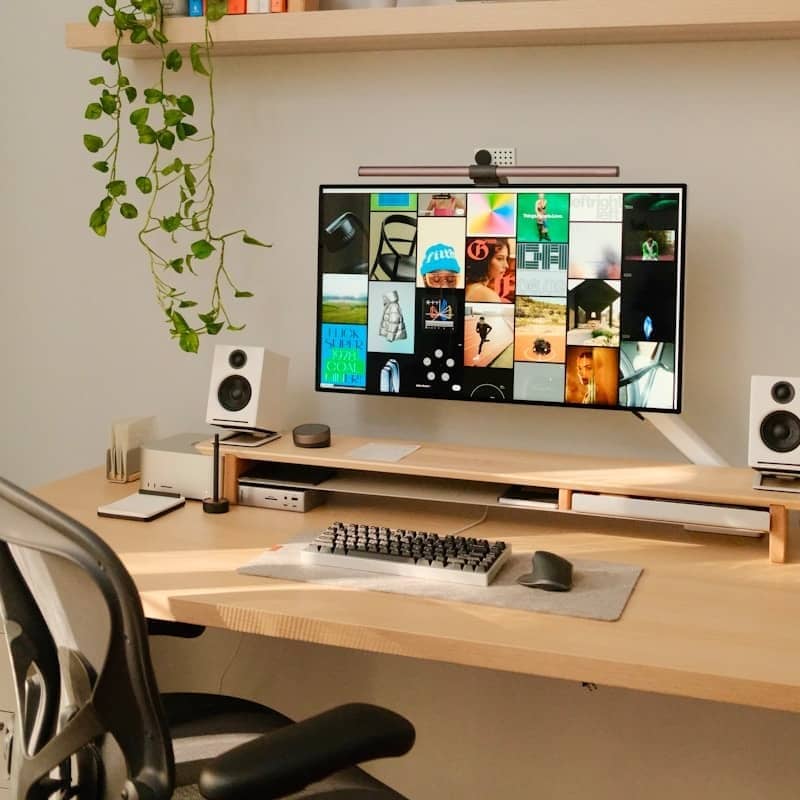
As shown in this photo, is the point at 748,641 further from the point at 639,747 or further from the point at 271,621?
the point at 639,747

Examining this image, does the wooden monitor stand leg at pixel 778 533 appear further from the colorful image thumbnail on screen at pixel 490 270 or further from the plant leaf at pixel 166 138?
the plant leaf at pixel 166 138

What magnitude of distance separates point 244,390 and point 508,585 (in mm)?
776

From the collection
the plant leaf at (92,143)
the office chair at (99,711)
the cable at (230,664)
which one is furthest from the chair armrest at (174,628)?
the plant leaf at (92,143)

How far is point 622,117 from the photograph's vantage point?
87.3 inches

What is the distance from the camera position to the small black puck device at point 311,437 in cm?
217

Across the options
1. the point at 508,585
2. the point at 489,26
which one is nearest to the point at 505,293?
the point at 489,26

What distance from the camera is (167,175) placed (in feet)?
8.16

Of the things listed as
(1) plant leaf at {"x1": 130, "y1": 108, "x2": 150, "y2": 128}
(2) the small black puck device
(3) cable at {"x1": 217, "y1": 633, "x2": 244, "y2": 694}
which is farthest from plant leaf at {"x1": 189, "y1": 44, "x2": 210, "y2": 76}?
(3) cable at {"x1": 217, "y1": 633, "x2": 244, "y2": 694}

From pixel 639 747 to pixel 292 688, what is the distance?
0.78 meters

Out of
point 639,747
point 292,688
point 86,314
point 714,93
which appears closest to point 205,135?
point 86,314

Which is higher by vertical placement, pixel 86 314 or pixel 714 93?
pixel 714 93

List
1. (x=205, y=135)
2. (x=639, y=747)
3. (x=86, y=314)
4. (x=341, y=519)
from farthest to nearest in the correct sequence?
(x=86, y=314), (x=205, y=135), (x=639, y=747), (x=341, y=519)

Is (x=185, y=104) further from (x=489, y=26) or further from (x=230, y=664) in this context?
(x=230, y=664)

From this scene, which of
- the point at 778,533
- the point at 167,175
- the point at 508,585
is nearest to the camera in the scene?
the point at 508,585
